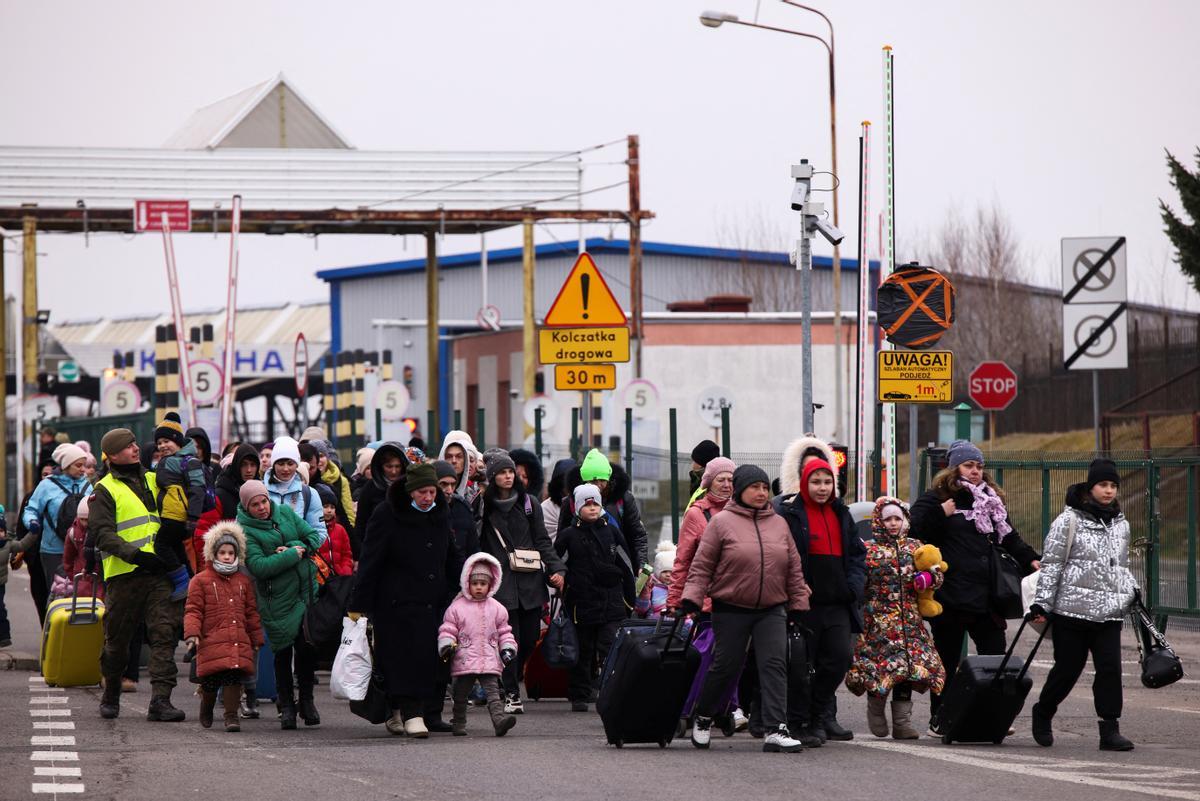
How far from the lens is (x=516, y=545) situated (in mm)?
14445

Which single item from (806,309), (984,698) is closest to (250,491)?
(984,698)

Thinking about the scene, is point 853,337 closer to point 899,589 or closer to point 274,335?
point 274,335

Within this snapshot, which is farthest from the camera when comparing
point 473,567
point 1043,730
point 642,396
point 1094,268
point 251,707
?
point 642,396

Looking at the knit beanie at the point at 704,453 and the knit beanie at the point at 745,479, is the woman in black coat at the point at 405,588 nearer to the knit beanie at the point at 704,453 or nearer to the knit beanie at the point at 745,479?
the knit beanie at the point at 745,479

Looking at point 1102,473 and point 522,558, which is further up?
point 1102,473

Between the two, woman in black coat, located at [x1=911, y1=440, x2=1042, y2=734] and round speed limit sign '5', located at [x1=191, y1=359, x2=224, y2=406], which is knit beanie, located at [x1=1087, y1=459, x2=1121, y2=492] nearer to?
woman in black coat, located at [x1=911, y1=440, x2=1042, y2=734]

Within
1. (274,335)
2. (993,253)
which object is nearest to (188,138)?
(993,253)

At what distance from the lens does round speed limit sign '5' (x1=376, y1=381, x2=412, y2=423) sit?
123ft

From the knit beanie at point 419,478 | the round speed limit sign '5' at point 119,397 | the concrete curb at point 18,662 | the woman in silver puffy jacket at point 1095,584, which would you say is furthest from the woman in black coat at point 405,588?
the round speed limit sign '5' at point 119,397

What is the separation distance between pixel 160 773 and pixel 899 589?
173 inches

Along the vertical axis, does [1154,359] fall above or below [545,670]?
above

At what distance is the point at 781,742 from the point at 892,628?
3.84 feet

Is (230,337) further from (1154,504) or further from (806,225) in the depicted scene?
(1154,504)

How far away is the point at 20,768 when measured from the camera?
11.0m
